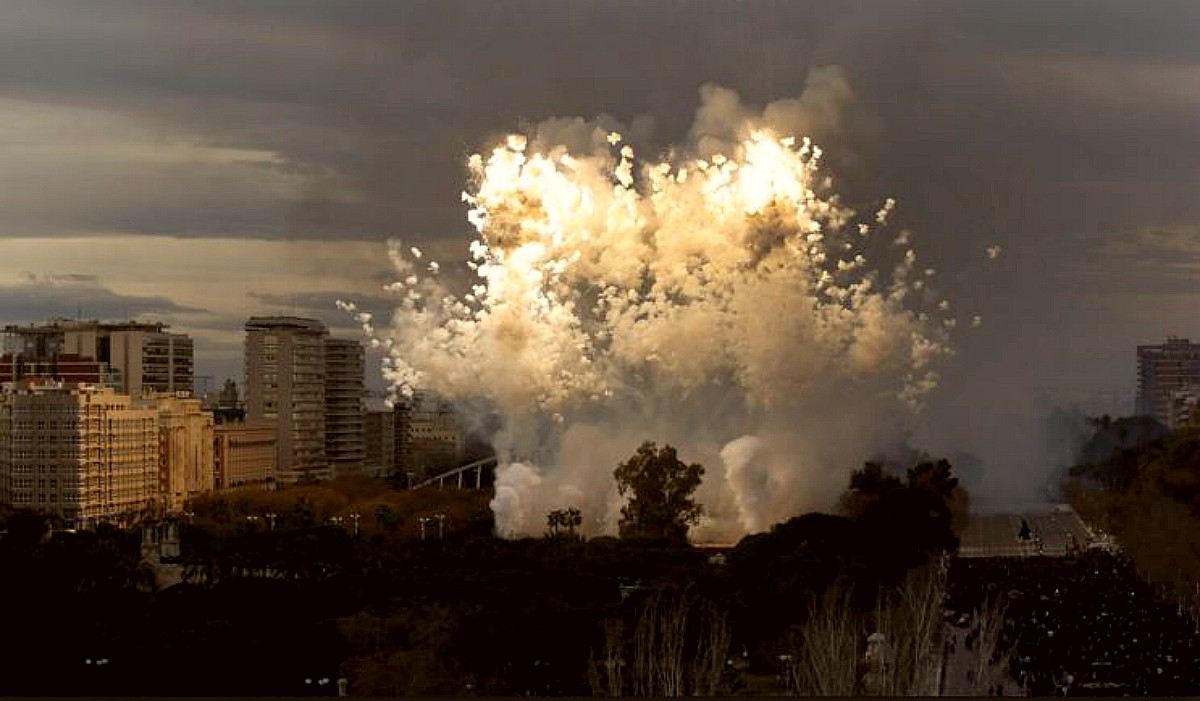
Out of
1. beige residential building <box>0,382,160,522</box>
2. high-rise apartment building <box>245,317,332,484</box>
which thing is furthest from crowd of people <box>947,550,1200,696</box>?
high-rise apartment building <box>245,317,332,484</box>

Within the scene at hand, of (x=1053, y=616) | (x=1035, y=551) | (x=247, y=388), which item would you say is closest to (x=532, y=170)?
(x=1035, y=551)

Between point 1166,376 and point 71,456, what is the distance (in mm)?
47290

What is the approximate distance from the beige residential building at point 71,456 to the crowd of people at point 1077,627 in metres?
26.4

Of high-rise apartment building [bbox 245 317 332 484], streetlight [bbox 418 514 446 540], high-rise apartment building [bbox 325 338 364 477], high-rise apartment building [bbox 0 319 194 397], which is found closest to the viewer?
streetlight [bbox 418 514 446 540]

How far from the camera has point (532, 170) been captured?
49.0 metres

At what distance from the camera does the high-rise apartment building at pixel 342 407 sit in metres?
79.1

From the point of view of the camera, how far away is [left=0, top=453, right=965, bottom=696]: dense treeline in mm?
29469

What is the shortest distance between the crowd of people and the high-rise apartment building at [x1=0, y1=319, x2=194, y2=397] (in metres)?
45.4

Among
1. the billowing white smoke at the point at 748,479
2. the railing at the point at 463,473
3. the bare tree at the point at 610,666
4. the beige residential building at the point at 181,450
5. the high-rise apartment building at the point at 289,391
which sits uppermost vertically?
the high-rise apartment building at the point at 289,391

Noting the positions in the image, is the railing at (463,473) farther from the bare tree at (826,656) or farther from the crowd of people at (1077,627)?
the bare tree at (826,656)

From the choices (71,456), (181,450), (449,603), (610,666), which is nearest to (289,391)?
(181,450)

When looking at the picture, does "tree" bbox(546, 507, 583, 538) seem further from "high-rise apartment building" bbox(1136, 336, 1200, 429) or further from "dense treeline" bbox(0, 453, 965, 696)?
"high-rise apartment building" bbox(1136, 336, 1200, 429)

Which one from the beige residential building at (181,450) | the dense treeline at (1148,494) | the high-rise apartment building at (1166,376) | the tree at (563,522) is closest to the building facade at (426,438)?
the beige residential building at (181,450)

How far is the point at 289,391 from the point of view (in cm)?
7844
